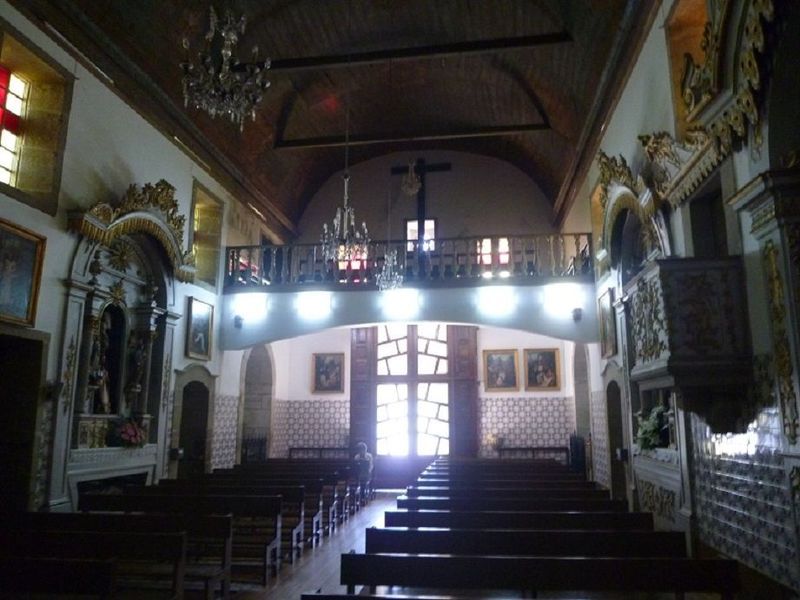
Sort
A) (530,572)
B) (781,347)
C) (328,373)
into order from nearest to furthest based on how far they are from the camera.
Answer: (530,572) → (781,347) → (328,373)

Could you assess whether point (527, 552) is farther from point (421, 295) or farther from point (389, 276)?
point (421, 295)

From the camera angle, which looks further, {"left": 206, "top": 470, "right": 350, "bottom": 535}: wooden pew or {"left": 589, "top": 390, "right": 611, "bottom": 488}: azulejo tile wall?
{"left": 589, "top": 390, "right": 611, "bottom": 488}: azulejo tile wall

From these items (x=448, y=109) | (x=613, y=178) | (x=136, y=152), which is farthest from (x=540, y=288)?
(x=136, y=152)

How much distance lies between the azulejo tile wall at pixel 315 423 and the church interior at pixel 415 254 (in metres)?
0.10

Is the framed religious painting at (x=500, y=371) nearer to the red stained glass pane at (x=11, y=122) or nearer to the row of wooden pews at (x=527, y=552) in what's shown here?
the row of wooden pews at (x=527, y=552)

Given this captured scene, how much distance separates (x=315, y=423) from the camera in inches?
700

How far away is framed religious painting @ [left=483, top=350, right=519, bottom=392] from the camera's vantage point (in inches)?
678

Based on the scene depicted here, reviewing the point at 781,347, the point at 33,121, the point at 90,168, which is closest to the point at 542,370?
the point at 90,168

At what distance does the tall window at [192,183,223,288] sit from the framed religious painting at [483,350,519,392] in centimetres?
802

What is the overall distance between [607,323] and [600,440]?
8.18 ft

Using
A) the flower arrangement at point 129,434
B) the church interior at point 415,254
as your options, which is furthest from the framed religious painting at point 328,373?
the flower arrangement at point 129,434

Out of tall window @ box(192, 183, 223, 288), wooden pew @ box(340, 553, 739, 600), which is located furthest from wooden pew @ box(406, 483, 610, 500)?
tall window @ box(192, 183, 223, 288)

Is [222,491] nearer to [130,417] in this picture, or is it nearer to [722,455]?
[130,417]

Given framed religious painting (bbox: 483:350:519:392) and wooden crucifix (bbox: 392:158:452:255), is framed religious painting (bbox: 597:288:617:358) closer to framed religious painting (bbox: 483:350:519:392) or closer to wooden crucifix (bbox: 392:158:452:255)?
framed religious painting (bbox: 483:350:519:392)
